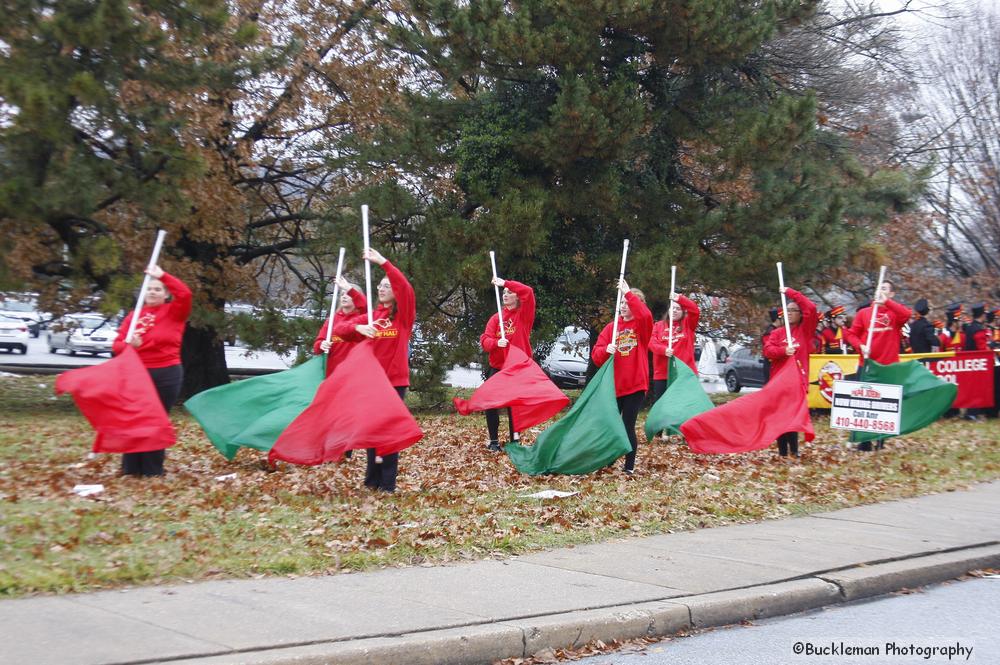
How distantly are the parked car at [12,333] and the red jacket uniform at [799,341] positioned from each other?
34472mm

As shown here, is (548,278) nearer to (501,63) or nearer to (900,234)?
(501,63)

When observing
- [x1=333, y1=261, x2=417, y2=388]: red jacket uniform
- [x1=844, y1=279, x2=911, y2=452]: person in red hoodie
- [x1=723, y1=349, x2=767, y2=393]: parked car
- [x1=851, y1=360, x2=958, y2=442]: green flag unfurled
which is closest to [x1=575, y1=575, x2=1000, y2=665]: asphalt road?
[x1=333, y1=261, x2=417, y2=388]: red jacket uniform

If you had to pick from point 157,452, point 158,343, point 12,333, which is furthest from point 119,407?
point 12,333

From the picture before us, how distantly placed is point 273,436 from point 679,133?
1314 centimetres

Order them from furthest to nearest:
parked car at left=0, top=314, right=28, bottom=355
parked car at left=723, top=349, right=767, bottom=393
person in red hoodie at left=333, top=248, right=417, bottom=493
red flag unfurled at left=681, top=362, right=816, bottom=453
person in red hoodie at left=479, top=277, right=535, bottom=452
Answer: parked car at left=0, top=314, right=28, bottom=355 < parked car at left=723, top=349, right=767, bottom=393 < person in red hoodie at left=479, top=277, right=535, bottom=452 < red flag unfurled at left=681, top=362, right=816, bottom=453 < person in red hoodie at left=333, top=248, right=417, bottom=493

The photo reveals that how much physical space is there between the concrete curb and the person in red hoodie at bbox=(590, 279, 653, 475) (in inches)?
162

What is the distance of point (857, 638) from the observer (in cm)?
609

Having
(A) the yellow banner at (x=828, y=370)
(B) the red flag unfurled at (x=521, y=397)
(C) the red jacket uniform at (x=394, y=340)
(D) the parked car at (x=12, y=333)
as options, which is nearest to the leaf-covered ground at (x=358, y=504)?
(B) the red flag unfurled at (x=521, y=397)

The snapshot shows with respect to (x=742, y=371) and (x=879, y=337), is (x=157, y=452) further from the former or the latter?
(x=742, y=371)

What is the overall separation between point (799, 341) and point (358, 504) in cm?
638

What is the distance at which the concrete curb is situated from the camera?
524 centimetres

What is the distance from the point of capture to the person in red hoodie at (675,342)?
46.4 ft

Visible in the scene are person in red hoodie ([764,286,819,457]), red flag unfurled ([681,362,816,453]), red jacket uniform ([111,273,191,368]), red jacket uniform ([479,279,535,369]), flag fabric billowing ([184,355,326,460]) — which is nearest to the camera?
red jacket uniform ([111,273,191,368])

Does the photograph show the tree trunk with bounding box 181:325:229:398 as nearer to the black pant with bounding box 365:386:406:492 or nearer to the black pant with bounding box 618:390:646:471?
the black pant with bounding box 618:390:646:471
